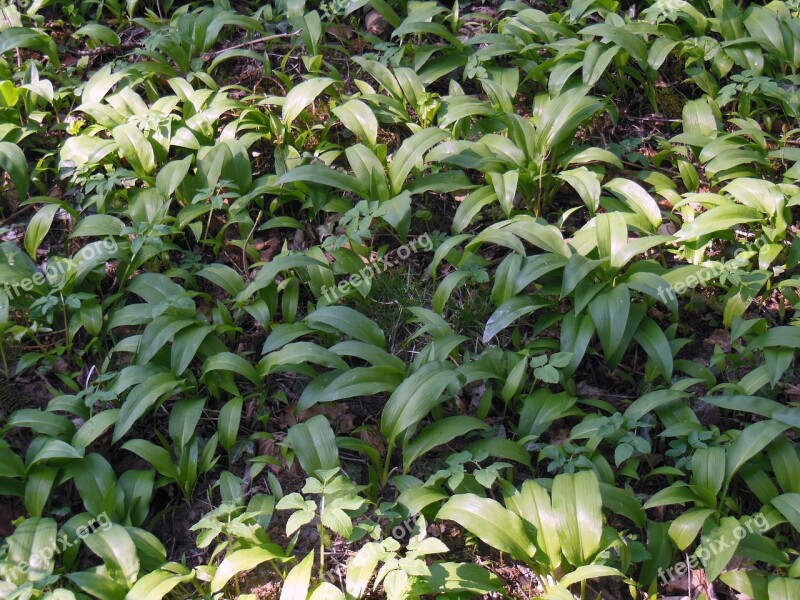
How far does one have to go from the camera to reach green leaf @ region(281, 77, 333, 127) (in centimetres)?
412

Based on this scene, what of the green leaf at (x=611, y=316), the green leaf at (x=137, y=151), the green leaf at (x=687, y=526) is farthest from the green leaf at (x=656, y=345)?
the green leaf at (x=137, y=151)

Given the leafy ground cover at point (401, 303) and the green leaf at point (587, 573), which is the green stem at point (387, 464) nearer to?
the leafy ground cover at point (401, 303)

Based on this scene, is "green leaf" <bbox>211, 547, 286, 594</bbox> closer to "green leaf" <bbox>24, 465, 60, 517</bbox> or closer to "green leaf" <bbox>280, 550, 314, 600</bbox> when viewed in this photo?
"green leaf" <bbox>280, 550, 314, 600</bbox>

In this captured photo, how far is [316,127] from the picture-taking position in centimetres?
420

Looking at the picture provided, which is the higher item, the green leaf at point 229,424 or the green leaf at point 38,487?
the green leaf at point 229,424

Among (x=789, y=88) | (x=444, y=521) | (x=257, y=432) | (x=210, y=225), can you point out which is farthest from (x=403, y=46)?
(x=444, y=521)

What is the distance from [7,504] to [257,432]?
1.02 m

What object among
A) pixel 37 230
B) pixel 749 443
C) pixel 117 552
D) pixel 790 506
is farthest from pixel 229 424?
pixel 790 506

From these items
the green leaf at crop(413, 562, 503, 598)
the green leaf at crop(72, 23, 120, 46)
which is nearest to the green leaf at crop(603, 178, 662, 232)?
the green leaf at crop(413, 562, 503, 598)

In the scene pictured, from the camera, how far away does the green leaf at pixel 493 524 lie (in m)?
2.44

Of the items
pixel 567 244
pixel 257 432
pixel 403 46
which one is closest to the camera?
pixel 257 432

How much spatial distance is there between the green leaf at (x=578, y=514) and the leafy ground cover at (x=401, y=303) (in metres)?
0.01

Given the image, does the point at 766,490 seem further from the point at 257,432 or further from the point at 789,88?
the point at 789,88

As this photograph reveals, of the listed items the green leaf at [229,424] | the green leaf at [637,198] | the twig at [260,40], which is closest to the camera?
the green leaf at [229,424]
